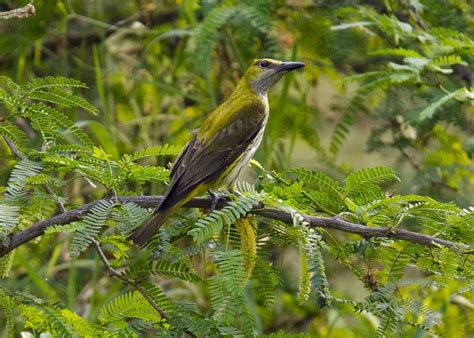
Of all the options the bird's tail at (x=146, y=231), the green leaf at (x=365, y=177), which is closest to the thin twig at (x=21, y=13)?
the bird's tail at (x=146, y=231)

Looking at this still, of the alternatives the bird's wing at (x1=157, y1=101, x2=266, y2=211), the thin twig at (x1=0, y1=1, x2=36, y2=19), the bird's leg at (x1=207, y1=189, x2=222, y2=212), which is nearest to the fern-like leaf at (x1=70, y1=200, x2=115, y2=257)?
the bird's wing at (x1=157, y1=101, x2=266, y2=211)

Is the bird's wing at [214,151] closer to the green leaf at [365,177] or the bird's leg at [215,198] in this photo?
the bird's leg at [215,198]

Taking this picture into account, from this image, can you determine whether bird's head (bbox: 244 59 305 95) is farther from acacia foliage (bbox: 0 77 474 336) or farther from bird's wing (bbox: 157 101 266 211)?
acacia foliage (bbox: 0 77 474 336)

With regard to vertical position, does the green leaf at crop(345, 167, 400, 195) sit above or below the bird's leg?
above

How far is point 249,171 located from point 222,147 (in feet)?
7.11

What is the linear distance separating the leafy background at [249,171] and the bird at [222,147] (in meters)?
0.09

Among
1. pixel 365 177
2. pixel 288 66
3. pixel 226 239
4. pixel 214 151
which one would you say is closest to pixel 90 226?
pixel 226 239

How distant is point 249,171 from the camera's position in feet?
20.0

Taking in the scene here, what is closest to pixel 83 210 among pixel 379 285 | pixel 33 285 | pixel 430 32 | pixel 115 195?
pixel 115 195

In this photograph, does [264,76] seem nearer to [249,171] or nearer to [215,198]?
[215,198]

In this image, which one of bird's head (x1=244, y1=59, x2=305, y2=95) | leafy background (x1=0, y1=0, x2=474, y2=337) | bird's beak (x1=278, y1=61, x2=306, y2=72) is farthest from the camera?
bird's head (x1=244, y1=59, x2=305, y2=95)

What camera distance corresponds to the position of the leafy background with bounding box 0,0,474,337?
293 centimetres

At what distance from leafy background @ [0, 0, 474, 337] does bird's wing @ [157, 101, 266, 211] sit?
0.43 ft

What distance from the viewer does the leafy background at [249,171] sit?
2932 mm
